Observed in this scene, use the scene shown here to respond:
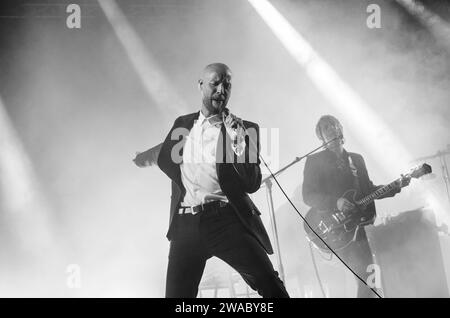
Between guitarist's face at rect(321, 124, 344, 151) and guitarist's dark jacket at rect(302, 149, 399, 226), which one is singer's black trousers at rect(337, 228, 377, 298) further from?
guitarist's face at rect(321, 124, 344, 151)

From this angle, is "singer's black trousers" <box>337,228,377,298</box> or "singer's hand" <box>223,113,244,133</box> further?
"singer's black trousers" <box>337,228,377,298</box>

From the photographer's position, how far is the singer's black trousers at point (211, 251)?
1936mm

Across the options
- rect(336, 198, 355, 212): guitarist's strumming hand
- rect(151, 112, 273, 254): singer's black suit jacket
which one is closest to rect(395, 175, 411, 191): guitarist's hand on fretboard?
rect(336, 198, 355, 212): guitarist's strumming hand

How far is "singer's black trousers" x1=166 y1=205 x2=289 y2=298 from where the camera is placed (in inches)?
76.2

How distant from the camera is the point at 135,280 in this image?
5379 mm

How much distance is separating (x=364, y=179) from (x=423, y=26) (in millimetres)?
2677

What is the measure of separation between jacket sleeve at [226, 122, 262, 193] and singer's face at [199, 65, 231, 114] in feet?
0.79

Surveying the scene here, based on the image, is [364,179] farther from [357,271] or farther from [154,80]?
[154,80]

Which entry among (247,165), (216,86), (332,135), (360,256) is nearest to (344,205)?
(360,256)

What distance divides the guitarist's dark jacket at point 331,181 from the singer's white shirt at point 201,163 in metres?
1.91

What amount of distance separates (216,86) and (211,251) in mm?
846

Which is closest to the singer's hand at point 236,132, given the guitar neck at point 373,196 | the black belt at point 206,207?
the black belt at point 206,207

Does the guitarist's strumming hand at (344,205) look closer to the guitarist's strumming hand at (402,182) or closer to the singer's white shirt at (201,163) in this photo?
the guitarist's strumming hand at (402,182)
